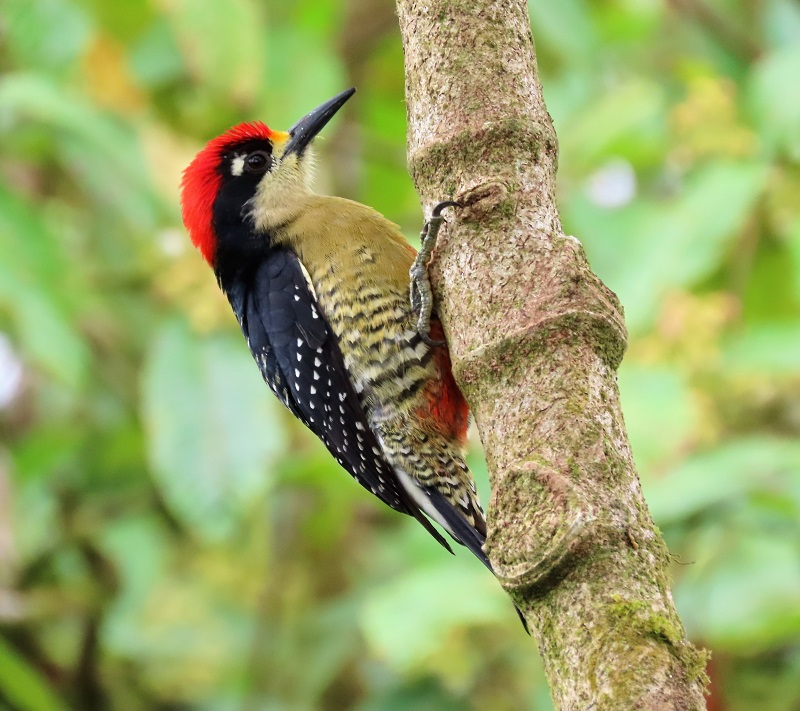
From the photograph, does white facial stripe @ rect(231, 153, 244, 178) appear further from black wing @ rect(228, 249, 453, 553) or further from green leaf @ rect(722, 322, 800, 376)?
green leaf @ rect(722, 322, 800, 376)

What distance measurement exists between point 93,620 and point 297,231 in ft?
7.17

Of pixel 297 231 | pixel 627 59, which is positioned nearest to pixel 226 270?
pixel 297 231

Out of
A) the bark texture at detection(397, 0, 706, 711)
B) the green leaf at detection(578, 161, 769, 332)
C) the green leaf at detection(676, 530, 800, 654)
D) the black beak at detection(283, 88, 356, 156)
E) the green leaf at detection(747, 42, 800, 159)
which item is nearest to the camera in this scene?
the bark texture at detection(397, 0, 706, 711)

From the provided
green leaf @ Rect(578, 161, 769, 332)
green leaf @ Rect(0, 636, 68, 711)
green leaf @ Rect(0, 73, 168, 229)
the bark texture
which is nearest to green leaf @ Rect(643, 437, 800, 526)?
green leaf @ Rect(578, 161, 769, 332)

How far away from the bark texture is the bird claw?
0.11 ft

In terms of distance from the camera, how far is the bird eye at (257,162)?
3.59m

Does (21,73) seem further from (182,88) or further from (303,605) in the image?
(303,605)

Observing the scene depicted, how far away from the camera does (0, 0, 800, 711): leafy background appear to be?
11.0ft

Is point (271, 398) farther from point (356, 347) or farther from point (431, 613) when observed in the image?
point (431, 613)

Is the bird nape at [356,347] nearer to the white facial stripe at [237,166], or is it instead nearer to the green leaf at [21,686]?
the white facial stripe at [237,166]

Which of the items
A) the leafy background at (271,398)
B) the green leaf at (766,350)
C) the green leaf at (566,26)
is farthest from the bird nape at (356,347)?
the green leaf at (566,26)

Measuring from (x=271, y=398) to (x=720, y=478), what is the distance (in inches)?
69.3

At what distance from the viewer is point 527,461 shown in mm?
1623

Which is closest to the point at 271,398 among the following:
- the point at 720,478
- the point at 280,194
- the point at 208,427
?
the point at 208,427
